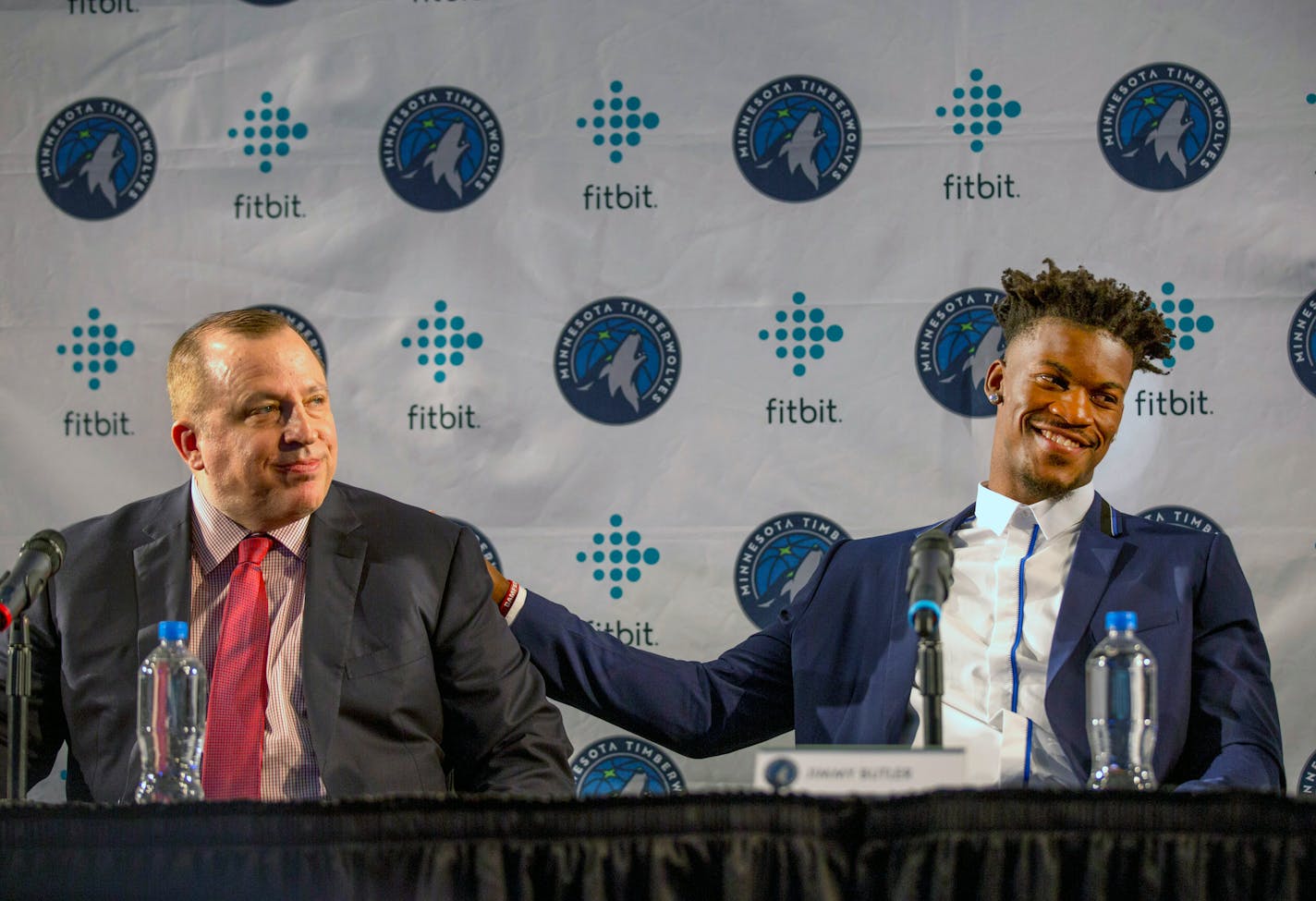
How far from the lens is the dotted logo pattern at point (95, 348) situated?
10.6ft

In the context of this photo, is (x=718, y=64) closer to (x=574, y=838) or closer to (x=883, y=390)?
(x=883, y=390)

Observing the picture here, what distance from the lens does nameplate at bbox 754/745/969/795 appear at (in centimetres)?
149

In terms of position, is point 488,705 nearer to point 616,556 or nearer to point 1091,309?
point 616,556

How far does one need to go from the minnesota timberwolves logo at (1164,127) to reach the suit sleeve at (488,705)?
174cm

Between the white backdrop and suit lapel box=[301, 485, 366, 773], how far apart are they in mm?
606

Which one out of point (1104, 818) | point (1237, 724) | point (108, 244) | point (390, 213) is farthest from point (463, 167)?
point (1104, 818)

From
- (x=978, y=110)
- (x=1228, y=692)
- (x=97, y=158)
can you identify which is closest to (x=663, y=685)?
(x=1228, y=692)

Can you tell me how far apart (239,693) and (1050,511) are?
158 cm

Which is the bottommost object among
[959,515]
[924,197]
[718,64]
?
[959,515]

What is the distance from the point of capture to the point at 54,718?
2486 millimetres

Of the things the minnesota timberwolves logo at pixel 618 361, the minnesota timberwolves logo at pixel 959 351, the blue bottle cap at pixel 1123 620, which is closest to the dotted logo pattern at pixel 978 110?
Result: the minnesota timberwolves logo at pixel 959 351

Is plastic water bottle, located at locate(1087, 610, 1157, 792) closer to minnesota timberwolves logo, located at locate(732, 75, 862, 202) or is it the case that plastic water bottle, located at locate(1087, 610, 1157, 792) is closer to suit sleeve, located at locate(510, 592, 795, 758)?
suit sleeve, located at locate(510, 592, 795, 758)

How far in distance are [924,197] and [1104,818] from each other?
6.46 feet

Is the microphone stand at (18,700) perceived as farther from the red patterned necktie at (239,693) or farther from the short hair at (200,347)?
the short hair at (200,347)
